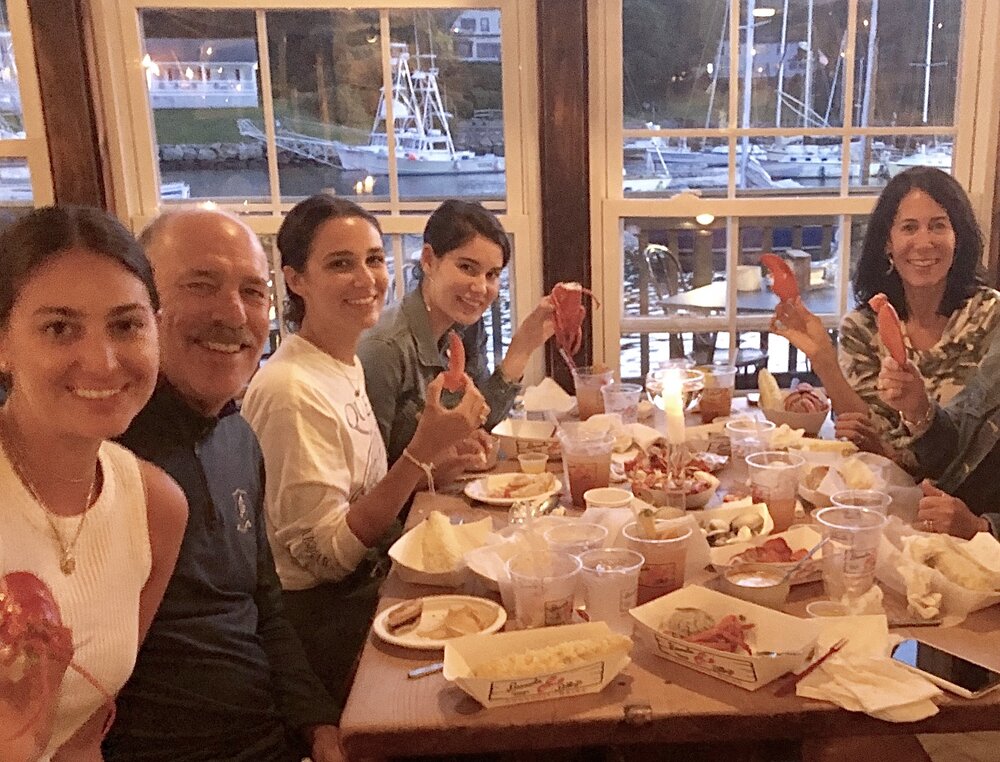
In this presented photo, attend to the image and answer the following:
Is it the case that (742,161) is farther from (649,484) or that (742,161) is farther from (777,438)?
(649,484)

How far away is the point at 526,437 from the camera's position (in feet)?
6.88

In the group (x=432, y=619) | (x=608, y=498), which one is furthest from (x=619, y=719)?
(x=608, y=498)

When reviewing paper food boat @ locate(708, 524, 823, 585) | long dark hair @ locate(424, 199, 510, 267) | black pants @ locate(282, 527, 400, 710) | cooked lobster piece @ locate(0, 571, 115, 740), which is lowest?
black pants @ locate(282, 527, 400, 710)

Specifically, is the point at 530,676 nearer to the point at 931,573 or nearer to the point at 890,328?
the point at 931,573

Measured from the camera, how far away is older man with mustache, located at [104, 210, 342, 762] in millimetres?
1319

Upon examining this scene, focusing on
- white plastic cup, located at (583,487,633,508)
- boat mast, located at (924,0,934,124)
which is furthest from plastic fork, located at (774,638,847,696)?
boat mast, located at (924,0,934,124)

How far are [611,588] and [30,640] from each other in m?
0.70

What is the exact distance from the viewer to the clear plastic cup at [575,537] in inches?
51.7

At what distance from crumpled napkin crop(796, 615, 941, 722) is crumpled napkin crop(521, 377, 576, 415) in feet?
4.20

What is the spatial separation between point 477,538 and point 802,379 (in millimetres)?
2082

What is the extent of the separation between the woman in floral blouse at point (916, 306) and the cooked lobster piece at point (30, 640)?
5.94ft

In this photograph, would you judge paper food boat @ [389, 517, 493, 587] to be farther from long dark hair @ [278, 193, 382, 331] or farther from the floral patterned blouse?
the floral patterned blouse

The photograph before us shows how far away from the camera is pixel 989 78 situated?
2.88m

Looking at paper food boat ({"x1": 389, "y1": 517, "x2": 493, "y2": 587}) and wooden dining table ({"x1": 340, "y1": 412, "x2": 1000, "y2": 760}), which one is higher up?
paper food boat ({"x1": 389, "y1": 517, "x2": 493, "y2": 587})
